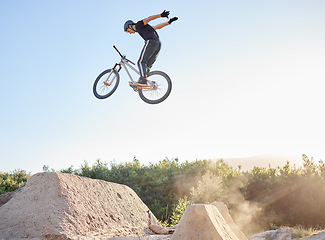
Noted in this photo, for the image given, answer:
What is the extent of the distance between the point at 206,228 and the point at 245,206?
827 centimetres

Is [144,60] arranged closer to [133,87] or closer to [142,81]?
[142,81]

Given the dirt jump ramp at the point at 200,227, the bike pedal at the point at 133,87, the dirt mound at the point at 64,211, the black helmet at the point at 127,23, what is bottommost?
the dirt jump ramp at the point at 200,227

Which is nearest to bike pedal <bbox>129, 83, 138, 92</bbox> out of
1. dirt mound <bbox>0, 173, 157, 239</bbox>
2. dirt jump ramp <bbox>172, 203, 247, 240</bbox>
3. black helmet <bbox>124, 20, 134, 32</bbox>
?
black helmet <bbox>124, 20, 134, 32</bbox>

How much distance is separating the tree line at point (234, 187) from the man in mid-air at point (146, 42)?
5944 millimetres

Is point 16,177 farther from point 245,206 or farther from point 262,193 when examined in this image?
point 262,193

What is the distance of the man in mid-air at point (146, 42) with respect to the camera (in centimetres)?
706

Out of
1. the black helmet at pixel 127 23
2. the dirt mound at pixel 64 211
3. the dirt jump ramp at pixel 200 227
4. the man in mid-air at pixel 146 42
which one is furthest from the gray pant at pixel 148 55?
the dirt jump ramp at pixel 200 227

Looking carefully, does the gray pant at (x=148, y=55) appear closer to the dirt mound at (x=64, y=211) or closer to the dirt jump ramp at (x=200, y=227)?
the dirt mound at (x=64, y=211)

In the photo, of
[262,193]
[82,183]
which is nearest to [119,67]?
[82,183]

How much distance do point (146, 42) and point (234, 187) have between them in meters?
8.19

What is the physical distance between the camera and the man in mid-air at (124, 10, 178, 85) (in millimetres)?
7059

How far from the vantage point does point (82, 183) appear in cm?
620

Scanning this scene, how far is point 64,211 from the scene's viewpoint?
5363 mm

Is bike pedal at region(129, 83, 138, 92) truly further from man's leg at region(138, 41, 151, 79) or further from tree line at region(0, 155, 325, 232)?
tree line at region(0, 155, 325, 232)
